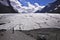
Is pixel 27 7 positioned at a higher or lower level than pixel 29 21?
higher

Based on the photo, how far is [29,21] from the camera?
1482 mm

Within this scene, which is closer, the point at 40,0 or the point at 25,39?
the point at 25,39

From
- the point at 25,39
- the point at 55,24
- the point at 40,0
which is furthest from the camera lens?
the point at 40,0

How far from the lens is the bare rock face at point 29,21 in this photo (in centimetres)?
141

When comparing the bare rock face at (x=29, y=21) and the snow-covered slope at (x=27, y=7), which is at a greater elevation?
the snow-covered slope at (x=27, y=7)

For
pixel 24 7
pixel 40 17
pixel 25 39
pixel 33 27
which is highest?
pixel 24 7

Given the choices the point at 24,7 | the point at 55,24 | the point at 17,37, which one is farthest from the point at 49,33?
the point at 24,7

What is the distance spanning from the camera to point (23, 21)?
148cm

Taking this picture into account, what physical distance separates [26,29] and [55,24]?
36 cm

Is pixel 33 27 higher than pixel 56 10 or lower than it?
lower

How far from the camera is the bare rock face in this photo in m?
1.41

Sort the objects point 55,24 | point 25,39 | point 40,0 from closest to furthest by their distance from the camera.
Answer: point 25,39 < point 55,24 < point 40,0

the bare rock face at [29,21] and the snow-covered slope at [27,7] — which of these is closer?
the bare rock face at [29,21]

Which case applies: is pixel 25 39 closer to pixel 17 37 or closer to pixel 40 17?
pixel 17 37
